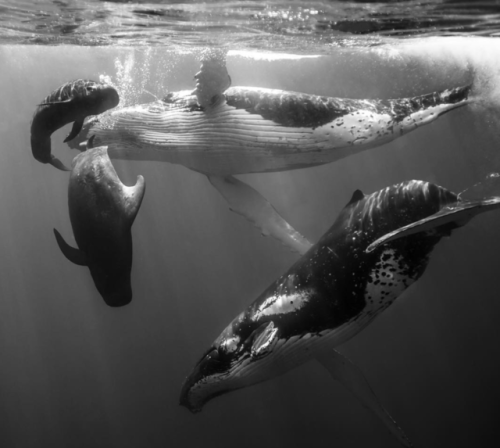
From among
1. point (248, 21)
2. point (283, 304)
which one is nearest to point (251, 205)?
point (283, 304)

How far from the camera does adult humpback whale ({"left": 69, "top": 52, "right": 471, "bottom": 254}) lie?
443 cm

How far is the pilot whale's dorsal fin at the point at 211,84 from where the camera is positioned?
15.4 feet

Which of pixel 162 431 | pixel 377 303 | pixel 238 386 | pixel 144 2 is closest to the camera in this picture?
pixel 377 303

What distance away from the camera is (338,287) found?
166 inches

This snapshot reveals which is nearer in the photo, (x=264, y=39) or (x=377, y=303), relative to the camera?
(x=377, y=303)

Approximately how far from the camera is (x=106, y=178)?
4.25 metres

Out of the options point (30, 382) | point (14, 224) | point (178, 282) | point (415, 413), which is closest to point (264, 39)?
point (415, 413)

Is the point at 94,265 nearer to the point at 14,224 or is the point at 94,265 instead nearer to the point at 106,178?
the point at 106,178

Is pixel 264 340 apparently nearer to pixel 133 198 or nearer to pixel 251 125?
pixel 133 198

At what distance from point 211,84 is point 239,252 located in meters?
37.2

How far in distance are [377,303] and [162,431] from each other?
86.9 feet

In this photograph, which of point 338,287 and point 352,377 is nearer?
point 338,287

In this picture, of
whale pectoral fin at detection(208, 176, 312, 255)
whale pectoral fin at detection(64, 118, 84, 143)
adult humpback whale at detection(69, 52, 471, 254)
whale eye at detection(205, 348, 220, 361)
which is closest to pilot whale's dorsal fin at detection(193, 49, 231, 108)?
adult humpback whale at detection(69, 52, 471, 254)

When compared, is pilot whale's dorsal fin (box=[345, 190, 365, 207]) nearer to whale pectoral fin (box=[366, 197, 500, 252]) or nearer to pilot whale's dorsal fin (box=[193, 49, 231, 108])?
whale pectoral fin (box=[366, 197, 500, 252])
